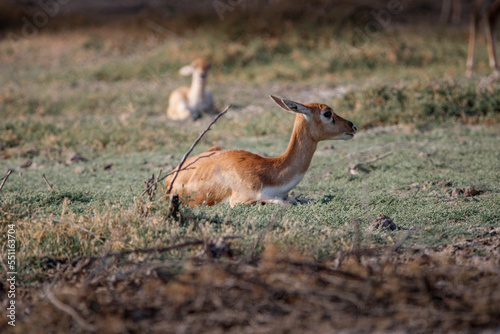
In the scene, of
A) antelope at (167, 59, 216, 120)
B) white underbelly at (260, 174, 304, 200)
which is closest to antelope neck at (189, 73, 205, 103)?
antelope at (167, 59, 216, 120)

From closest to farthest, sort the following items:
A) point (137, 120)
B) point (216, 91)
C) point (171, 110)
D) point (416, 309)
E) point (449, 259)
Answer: point (416, 309) < point (449, 259) < point (137, 120) < point (171, 110) < point (216, 91)

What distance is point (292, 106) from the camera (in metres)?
5.29

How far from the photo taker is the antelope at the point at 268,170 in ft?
17.7

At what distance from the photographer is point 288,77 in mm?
13727

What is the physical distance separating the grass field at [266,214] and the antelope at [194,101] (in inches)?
17.9

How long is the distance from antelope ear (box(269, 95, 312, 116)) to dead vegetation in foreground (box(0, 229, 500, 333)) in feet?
6.09

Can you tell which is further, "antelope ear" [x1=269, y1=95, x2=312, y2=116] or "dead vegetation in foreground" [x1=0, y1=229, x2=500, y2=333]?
"antelope ear" [x1=269, y1=95, x2=312, y2=116]

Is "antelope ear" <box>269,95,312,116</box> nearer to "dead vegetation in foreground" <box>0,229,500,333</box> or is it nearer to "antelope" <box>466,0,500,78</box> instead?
"dead vegetation in foreground" <box>0,229,500,333</box>

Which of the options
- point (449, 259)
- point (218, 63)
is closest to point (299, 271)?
point (449, 259)

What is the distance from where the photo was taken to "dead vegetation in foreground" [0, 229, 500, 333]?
3053 millimetres

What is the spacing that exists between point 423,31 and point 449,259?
48.7 feet

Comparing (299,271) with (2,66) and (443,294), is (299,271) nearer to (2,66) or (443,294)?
(443,294)

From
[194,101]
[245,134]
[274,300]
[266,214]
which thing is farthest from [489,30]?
[274,300]

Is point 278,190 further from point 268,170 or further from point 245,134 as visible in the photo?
point 245,134
